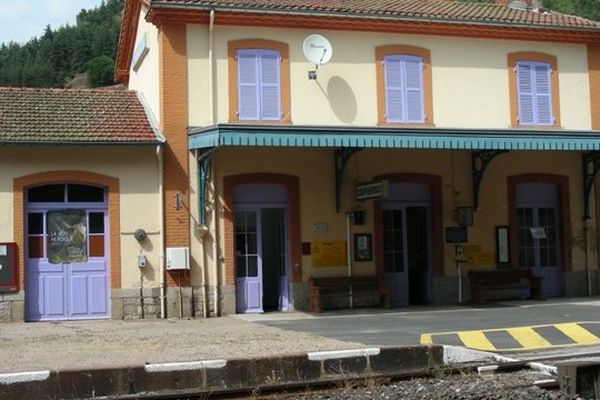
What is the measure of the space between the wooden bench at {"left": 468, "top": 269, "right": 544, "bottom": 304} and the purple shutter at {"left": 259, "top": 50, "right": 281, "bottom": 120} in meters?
6.13

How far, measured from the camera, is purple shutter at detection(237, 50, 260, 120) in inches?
691

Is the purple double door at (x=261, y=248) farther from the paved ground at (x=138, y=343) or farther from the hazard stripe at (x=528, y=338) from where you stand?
the hazard stripe at (x=528, y=338)

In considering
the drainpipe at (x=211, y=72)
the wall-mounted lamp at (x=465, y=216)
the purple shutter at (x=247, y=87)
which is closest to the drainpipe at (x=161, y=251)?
the drainpipe at (x=211, y=72)

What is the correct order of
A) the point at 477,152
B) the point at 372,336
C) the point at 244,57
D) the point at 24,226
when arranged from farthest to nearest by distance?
the point at 477,152 → the point at 244,57 → the point at 24,226 → the point at 372,336

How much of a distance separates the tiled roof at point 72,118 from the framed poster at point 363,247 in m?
5.07

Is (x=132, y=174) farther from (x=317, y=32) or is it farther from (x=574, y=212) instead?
(x=574, y=212)

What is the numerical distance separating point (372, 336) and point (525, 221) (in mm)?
8545

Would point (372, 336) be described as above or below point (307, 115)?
below

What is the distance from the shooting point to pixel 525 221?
66.7ft

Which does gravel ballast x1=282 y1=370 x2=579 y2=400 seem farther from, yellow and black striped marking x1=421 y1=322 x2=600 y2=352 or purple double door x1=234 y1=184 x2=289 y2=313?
purple double door x1=234 y1=184 x2=289 y2=313

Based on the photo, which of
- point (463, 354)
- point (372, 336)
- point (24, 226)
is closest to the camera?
point (463, 354)

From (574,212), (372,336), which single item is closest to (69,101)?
(372,336)

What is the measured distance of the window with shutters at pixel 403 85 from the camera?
18391mm

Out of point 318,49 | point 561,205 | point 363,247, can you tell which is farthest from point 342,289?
point 561,205
